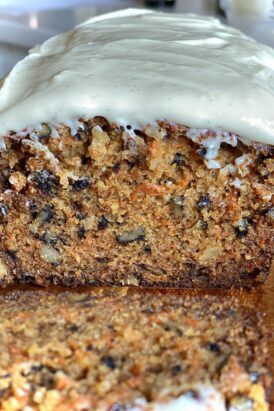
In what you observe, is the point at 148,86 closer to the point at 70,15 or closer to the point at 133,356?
the point at 133,356

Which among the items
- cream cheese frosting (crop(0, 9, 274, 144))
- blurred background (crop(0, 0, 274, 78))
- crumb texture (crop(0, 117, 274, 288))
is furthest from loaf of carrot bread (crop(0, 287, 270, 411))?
blurred background (crop(0, 0, 274, 78))

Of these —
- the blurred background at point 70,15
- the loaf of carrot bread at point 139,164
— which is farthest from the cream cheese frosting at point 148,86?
the blurred background at point 70,15

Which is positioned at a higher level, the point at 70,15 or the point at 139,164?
the point at 139,164

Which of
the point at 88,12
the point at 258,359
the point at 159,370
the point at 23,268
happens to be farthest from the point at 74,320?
the point at 88,12

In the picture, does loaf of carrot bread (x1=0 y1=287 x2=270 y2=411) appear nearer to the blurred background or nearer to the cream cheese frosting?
the cream cheese frosting

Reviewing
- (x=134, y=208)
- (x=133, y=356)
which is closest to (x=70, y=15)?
(x=134, y=208)

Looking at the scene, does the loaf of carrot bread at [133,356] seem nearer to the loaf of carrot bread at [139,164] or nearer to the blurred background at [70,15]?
the loaf of carrot bread at [139,164]
